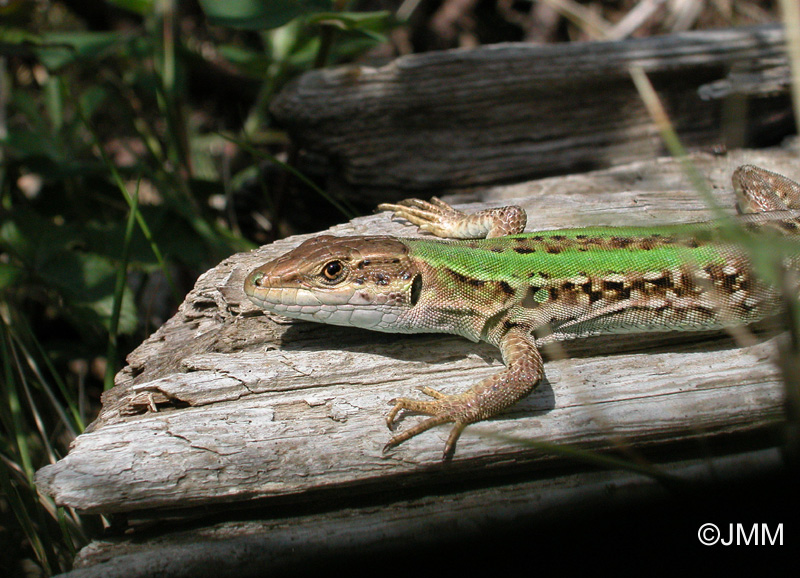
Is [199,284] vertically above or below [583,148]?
below

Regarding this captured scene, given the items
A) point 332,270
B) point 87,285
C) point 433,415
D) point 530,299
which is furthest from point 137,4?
point 433,415

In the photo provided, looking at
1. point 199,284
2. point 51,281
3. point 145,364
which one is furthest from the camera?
point 51,281

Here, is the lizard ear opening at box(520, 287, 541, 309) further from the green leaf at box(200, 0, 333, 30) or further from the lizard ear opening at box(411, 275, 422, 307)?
the green leaf at box(200, 0, 333, 30)

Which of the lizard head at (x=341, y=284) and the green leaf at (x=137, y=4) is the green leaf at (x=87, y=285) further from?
the green leaf at (x=137, y=4)

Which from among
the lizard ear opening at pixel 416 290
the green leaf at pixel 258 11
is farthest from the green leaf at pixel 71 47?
the lizard ear opening at pixel 416 290

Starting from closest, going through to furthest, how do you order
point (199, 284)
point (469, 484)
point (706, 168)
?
point (469, 484) → point (199, 284) → point (706, 168)

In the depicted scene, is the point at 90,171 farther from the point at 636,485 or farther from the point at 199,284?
the point at 636,485

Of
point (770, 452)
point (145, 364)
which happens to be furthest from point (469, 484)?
point (145, 364)

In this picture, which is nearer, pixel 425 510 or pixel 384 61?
pixel 425 510

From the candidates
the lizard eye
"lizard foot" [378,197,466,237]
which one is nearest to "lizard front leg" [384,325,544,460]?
the lizard eye
